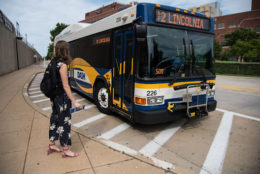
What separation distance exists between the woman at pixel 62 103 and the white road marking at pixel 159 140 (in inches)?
54.9

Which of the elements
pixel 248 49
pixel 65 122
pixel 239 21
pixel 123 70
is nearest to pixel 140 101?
pixel 123 70

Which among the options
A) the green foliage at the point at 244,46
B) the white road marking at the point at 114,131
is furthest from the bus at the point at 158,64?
the green foliage at the point at 244,46

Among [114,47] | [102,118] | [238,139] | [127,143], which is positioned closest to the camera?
[127,143]

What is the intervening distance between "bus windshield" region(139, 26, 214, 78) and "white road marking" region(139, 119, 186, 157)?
4.85ft

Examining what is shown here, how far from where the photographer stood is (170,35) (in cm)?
426

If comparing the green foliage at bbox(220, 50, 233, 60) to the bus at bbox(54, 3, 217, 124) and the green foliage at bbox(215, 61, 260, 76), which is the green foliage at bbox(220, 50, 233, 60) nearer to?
the green foliage at bbox(215, 61, 260, 76)

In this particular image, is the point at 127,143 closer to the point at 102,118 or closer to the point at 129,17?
the point at 102,118

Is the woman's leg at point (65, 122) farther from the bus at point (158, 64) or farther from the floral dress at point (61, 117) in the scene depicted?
the bus at point (158, 64)

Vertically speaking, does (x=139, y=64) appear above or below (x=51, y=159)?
above

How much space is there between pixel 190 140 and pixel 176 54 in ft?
6.75

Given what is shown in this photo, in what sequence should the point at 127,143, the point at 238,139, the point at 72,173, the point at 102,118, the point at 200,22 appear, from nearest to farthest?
1. the point at 72,173
2. the point at 127,143
3. the point at 238,139
4. the point at 200,22
5. the point at 102,118

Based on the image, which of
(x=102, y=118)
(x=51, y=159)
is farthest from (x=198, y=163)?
(x=102, y=118)

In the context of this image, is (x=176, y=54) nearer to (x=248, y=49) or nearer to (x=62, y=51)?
(x=62, y=51)

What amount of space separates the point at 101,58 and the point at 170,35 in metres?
2.55
